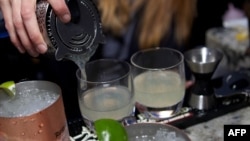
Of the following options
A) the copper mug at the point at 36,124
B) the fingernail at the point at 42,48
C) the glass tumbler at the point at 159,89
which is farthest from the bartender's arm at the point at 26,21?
the glass tumbler at the point at 159,89

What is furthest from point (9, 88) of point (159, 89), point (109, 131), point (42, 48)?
point (159, 89)

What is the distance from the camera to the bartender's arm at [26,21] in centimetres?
71

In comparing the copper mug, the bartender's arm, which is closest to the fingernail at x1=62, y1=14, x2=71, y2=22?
the bartender's arm

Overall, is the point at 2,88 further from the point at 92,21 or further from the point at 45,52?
the point at 92,21

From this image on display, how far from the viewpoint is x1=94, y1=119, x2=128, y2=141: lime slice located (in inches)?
24.5

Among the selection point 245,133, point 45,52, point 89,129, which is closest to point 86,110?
point 89,129

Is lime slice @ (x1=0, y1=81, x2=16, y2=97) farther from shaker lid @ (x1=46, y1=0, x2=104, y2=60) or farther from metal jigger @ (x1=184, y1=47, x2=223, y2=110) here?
metal jigger @ (x1=184, y1=47, x2=223, y2=110)

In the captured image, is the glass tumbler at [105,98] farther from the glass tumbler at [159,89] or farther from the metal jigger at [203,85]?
the metal jigger at [203,85]

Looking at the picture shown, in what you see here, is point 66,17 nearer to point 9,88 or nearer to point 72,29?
point 72,29

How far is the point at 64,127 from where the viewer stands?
2.35ft

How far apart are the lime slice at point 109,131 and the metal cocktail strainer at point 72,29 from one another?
0.54 ft

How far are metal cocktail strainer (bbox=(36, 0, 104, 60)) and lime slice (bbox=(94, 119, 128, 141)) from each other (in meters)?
0.16

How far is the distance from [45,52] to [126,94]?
191 mm

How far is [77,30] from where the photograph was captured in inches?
29.5
